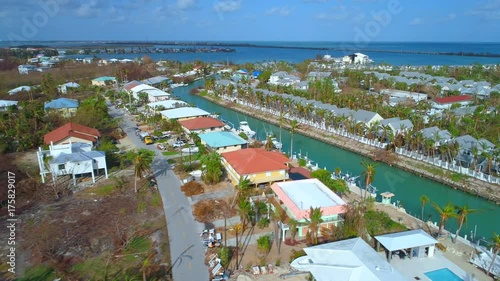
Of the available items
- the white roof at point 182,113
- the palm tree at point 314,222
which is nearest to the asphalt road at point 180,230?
the palm tree at point 314,222

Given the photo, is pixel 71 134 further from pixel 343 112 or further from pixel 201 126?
pixel 343 112

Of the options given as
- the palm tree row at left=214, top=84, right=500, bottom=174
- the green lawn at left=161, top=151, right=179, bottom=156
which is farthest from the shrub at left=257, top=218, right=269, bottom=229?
the palm tree row at left=214, top=84, right=500, bottom=174

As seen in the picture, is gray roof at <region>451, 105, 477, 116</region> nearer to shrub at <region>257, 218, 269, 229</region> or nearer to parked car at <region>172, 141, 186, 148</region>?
parked car at <region>172, 141, 186, 148</region>

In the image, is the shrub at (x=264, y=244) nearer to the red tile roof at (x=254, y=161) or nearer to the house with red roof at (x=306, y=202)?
the house with red roof at (x=306, y=202)

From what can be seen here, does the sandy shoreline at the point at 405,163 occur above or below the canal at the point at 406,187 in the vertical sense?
above

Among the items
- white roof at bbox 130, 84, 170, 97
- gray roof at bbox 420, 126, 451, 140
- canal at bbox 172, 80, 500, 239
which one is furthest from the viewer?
white roof at bbox 130, 84, 170, 97

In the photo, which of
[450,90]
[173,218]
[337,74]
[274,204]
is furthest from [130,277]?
[337,74]

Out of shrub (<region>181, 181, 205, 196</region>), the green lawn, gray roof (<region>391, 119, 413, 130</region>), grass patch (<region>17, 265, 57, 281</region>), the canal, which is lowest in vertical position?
the canal
